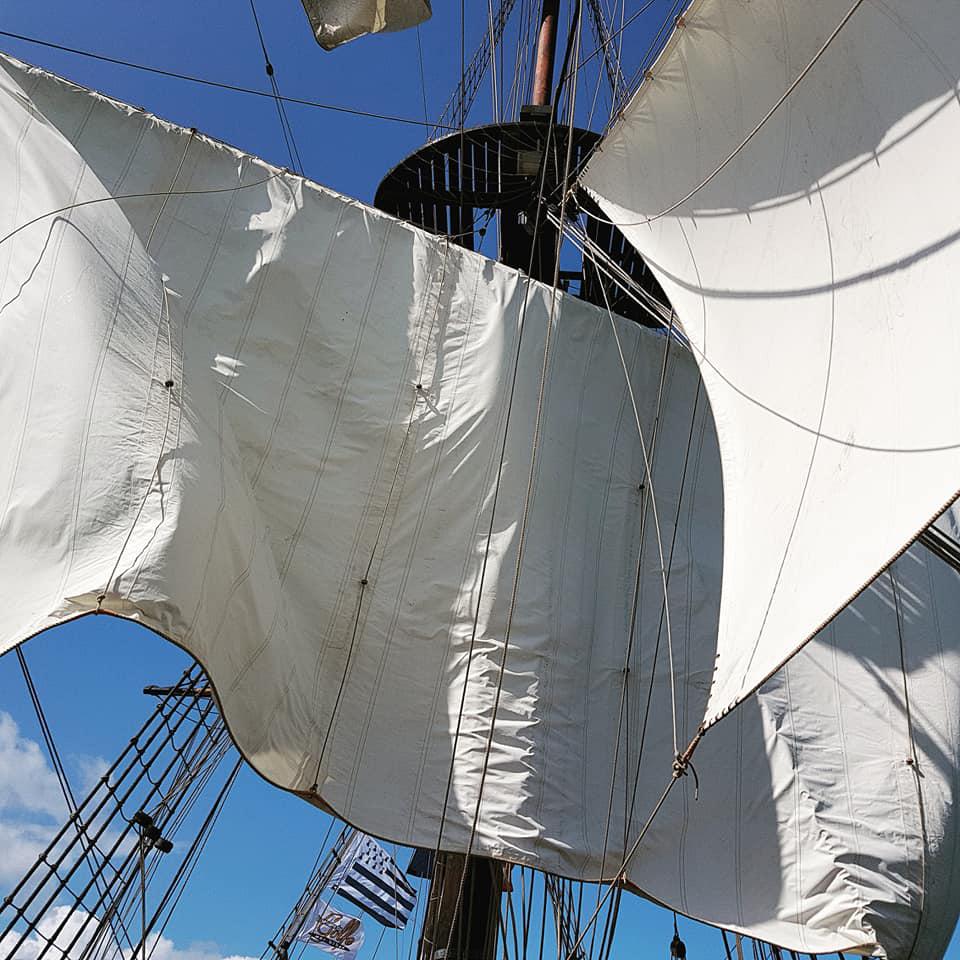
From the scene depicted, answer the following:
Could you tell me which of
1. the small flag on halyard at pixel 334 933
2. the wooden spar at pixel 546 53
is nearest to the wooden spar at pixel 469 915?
the small flag on halyard at pixel 334 933

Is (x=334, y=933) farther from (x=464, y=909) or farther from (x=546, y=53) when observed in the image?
(x=546, y=53)

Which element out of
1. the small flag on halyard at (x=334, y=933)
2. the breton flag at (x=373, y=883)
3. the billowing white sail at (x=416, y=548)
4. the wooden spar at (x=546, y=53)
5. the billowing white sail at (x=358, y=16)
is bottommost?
the small flag on halyard at (x=334, y=933)

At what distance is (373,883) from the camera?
462 inches

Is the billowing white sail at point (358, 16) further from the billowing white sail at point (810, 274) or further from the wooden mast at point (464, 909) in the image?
the wooden mast at point (464, 909)

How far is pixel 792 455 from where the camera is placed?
5504 mm

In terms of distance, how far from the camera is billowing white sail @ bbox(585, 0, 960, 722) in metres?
4.72

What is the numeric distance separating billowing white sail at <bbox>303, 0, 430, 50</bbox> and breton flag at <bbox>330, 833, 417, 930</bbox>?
8938 mm

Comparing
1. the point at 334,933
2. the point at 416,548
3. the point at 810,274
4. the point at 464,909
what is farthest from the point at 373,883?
the point at 810,274

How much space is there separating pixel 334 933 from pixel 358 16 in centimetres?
1040

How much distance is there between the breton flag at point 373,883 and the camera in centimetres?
1149

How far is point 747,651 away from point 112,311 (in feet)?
16.8

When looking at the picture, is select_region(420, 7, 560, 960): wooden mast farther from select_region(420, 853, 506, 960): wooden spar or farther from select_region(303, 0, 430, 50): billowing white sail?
select_region(303, 0, 430, 50): billowing white sail

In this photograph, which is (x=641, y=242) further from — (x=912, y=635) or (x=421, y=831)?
(x=421, y=831)

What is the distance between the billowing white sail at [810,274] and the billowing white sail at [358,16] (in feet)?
7.38
